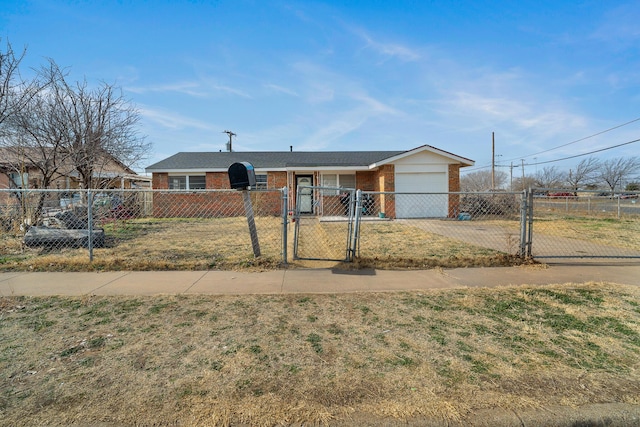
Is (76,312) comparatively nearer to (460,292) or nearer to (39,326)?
(39,326)

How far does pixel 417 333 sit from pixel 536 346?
105 cm

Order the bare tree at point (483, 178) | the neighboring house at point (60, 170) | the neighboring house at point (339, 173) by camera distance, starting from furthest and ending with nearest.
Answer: the bare tree at point (483, 178), the neighboring house at point (339, 173), the neighboring house at point (60, 170)

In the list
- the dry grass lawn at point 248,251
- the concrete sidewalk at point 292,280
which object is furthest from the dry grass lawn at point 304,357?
the dry grass lawn at point 248,251

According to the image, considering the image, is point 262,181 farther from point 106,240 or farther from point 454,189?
point 454,189

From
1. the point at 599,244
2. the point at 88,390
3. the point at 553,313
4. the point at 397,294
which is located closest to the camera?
the point at 88,390

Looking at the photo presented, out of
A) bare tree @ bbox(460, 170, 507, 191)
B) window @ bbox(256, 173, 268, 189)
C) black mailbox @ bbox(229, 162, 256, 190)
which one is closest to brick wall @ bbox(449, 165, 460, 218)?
window @ bbox(256, 173, 268, 189)

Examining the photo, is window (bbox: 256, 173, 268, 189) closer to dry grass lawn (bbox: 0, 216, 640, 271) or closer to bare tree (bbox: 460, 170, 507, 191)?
dry grass lawn (bbox: 0, 216, 640, 271)

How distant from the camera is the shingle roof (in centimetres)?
1734

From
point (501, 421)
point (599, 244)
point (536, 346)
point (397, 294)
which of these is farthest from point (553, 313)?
point (599, 244)

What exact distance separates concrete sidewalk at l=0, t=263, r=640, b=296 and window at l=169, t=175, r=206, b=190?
12719 millimetres

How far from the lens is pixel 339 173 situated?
695 inches

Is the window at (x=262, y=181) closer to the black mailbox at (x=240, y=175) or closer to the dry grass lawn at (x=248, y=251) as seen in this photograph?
the dry grass lawn at (x=248, y=251)

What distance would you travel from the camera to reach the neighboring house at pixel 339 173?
15357 millimetres

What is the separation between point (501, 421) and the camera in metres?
2.03
